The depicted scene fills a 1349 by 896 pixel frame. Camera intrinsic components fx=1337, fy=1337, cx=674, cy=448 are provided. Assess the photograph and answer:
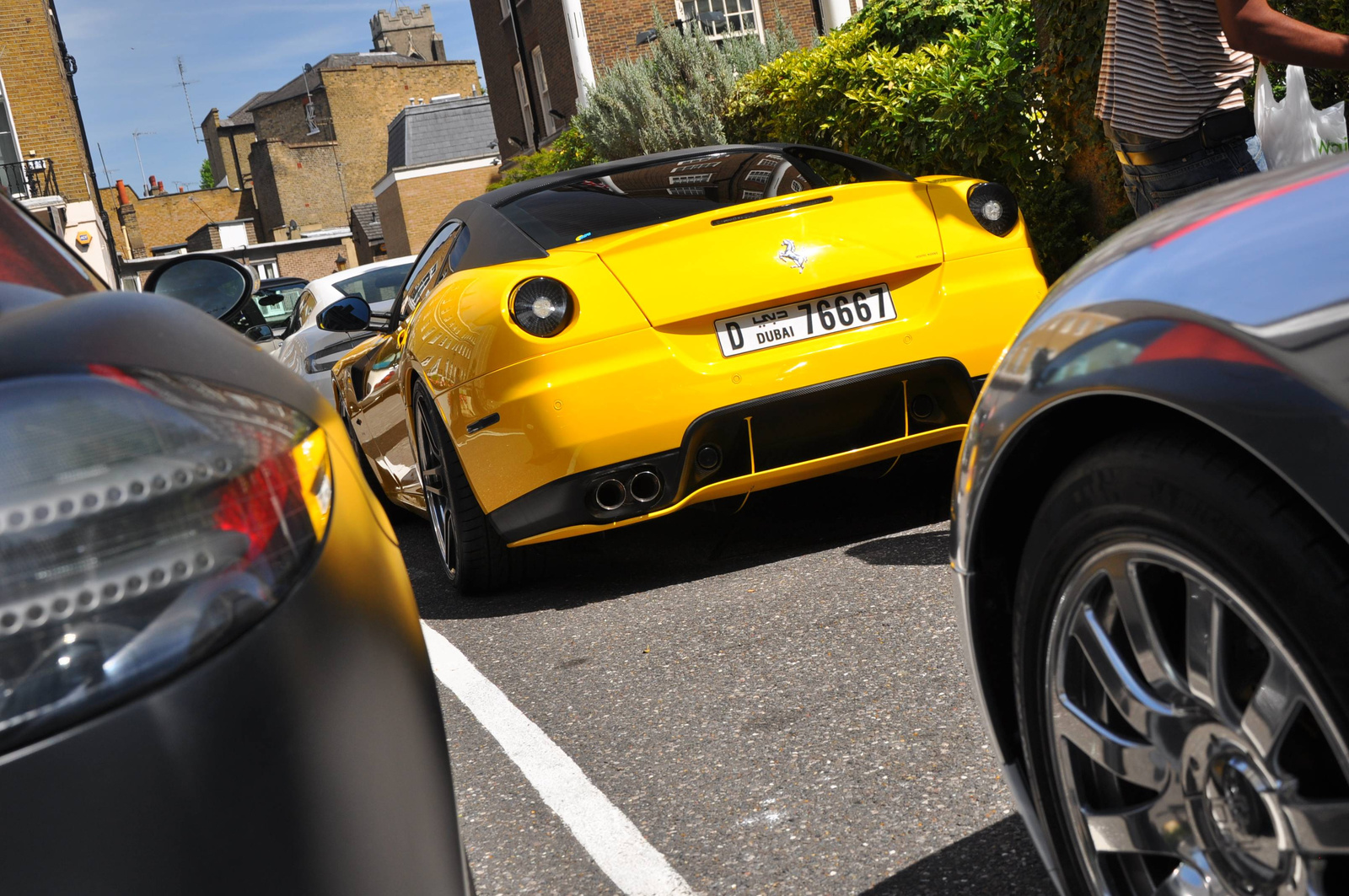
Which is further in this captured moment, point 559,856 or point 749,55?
point 749,55

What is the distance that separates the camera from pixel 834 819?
99.8 inches

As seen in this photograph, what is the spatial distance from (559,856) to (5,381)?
1810 millimetres

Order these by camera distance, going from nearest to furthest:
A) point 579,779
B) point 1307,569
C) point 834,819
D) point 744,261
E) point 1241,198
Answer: point 1307,569 → point 1241,198 → point 834,819 → point 579,779 → point 744,261

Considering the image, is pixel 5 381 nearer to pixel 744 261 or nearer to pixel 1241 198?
pixel 1241 198

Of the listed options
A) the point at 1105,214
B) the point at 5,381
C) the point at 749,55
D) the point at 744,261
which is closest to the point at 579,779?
the point at 744,261

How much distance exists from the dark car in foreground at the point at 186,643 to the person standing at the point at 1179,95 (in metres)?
3.17

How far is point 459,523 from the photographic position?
4676 millimetres

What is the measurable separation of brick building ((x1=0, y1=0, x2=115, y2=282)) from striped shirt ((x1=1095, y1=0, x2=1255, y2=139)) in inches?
1273

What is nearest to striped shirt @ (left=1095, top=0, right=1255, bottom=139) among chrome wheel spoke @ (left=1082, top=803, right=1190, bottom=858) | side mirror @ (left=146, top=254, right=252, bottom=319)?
side mirror @ (left=146, top=254, right=252, bottom=319)

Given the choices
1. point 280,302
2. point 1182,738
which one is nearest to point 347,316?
point 1182,738

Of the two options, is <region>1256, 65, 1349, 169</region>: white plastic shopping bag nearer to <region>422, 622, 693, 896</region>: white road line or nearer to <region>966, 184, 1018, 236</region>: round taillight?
<region>966, 184, 1018, 236</region>: round taillight

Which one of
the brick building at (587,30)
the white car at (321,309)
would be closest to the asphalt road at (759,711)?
the white car at (321,309)

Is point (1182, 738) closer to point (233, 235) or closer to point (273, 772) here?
point (273, 772)

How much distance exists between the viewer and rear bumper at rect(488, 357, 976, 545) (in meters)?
4.20
